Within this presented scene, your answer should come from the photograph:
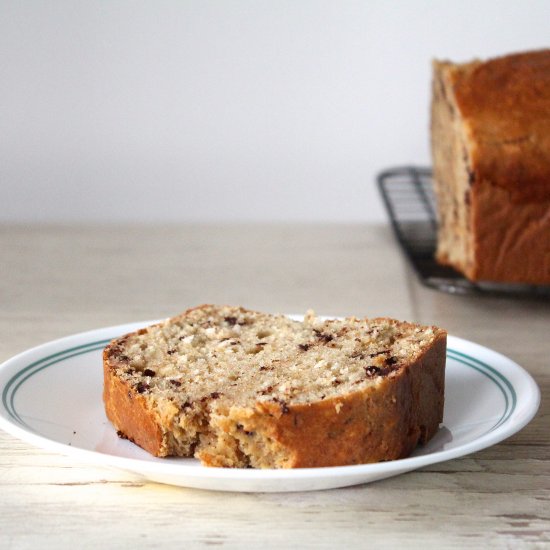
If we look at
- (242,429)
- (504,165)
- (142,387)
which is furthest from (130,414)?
(504,165)

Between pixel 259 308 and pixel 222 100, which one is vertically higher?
pixel 222 100

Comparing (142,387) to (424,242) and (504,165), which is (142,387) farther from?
(424,242)

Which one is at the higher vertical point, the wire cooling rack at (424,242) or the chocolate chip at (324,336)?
the chocolate chip at (324,336)

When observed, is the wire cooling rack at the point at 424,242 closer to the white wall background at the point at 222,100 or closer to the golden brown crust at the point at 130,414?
the white wall background at the point at 222,100

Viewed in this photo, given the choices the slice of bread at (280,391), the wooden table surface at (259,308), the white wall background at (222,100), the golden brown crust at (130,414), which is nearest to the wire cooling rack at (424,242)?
the wooden table surface at (259,308)

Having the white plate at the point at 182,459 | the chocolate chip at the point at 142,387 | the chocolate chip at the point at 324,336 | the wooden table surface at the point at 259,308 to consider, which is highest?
the chocolate chip at the point at 324,336

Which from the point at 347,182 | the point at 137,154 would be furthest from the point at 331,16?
the point at 137,154

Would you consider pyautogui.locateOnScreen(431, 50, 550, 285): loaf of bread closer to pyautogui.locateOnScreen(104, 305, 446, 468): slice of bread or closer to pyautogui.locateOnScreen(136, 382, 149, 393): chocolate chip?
pyautogui.locateOnScreen(104, 305, 446, 468): slice of bread
